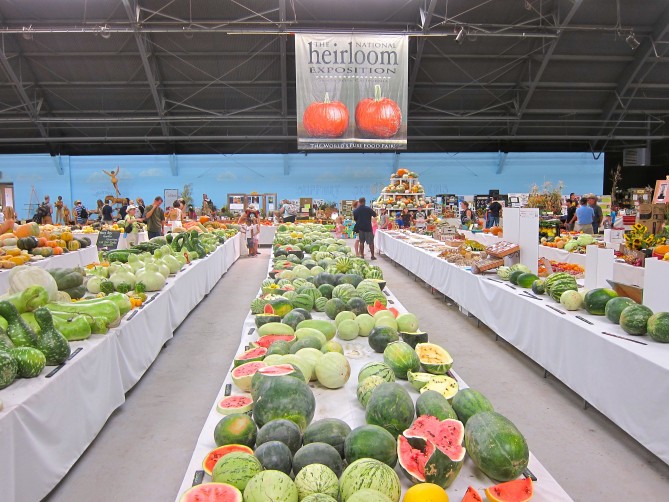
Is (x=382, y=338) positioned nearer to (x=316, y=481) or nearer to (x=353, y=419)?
(x=353, y=419)

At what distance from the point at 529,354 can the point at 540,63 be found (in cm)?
1568

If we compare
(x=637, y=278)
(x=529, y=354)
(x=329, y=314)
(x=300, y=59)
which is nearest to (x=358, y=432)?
(x=329, y=314)

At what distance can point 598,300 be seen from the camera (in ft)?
13.1

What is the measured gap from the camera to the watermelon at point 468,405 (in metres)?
2.06

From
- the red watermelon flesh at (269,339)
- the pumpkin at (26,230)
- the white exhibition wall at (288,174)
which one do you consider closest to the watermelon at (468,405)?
the red watermelon flesh at (269,339)

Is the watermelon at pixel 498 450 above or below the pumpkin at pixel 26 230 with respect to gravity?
below

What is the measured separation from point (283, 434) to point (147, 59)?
16.7 m

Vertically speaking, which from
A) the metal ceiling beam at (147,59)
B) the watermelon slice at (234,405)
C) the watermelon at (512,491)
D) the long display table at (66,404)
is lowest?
the long display table at (66,404)

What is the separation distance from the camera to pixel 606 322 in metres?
3.82

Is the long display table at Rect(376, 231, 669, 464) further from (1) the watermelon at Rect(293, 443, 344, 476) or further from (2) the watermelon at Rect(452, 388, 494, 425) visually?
(1) the watermelon at Rect(293, 443, 344, 476)

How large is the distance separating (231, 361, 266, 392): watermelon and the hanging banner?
10.4 metres

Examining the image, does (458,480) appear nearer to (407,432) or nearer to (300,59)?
(407,432)

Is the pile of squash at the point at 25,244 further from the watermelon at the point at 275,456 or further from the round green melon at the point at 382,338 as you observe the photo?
the watermelon at the point at 275,456

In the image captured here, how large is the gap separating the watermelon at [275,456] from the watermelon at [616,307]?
290 centimetres
